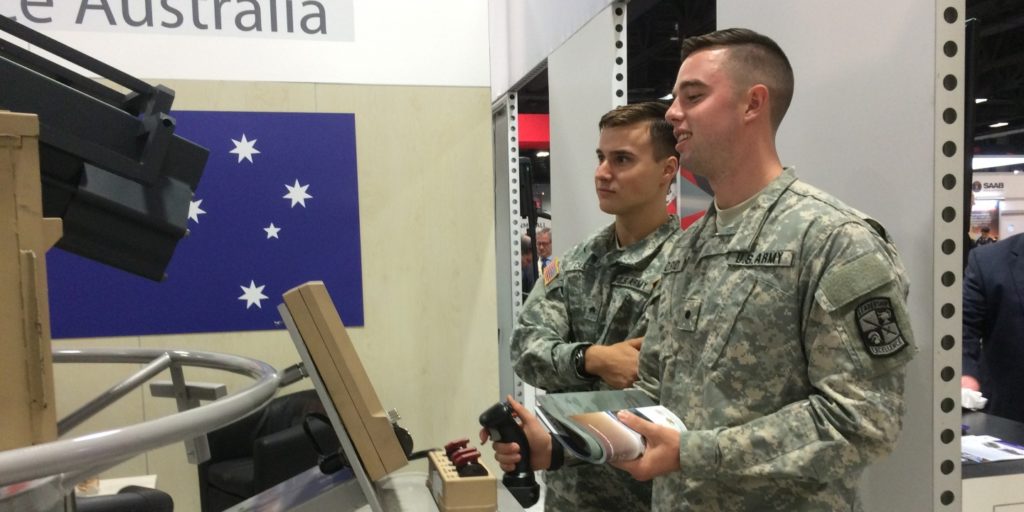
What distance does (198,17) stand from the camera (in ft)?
10.9

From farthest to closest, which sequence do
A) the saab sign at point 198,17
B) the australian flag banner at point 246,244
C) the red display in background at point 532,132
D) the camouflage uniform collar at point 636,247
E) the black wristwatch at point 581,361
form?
the red display in background at point 532,132 < the australian flag banner at point 246,244 < the saab sign at point 198,17 < the camouflage uniform collar at point 636,247 < the black wristwatch at point 581,361

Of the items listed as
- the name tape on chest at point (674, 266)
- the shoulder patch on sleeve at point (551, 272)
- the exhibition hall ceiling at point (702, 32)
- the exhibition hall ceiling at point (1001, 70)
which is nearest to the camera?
the name tape on chest at point (674, 266)

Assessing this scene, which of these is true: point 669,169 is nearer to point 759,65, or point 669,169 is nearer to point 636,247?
point 636,247

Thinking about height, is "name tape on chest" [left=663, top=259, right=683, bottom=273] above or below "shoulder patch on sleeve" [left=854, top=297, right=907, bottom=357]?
above

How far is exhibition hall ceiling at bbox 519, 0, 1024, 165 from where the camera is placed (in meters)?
6.39

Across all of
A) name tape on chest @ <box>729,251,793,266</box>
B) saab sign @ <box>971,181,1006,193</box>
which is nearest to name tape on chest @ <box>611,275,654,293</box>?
name tape on chest @ <box>729,251,793,266</box>

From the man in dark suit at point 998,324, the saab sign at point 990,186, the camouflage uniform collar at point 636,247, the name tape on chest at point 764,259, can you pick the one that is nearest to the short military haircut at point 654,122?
the camouflage uniform collar at point 636,247

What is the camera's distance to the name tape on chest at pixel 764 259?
1062mm

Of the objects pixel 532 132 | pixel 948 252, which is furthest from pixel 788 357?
pixel 532 132

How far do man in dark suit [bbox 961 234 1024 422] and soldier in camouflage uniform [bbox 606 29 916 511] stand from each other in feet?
6.30

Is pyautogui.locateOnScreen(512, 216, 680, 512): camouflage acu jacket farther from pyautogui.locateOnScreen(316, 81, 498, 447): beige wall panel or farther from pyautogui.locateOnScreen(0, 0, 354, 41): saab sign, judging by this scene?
pyautogui.locateOnScreen(0, 0, 354, 41): saab sign

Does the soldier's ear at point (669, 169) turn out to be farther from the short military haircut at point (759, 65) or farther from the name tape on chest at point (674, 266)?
the short military haircut at point (759, 65)

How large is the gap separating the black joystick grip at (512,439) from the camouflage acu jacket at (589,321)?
25 cm

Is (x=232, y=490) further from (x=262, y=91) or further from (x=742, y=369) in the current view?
(x=742, y=369)
